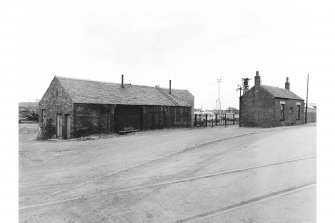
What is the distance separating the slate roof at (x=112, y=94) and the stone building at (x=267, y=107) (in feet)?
23.7

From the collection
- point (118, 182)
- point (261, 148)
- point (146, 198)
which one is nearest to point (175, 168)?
point (118, 182)

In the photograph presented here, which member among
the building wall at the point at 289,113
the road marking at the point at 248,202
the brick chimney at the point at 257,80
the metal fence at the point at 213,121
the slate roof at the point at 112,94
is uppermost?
the brick chimney at the point at 257,80

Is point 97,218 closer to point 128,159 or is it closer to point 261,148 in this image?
point 128,159

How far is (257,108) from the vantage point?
28.7 metres

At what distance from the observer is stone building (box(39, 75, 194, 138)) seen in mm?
22641

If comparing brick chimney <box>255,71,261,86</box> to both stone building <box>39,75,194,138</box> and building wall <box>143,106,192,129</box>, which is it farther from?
stone building <box>39,75,194,138</box>

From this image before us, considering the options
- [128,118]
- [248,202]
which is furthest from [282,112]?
[248,202]

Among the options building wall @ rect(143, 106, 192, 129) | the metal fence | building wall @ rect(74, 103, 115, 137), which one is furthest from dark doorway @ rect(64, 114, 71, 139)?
the metal fence

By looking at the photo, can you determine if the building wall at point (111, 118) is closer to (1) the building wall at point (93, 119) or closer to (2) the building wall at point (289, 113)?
(1) the building wall at point (93, 119)

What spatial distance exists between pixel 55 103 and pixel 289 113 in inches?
937

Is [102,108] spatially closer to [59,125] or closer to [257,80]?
[59,125]

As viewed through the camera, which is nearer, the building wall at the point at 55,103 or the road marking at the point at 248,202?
the road marking at the point at 248,202

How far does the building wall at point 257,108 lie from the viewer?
27.5m

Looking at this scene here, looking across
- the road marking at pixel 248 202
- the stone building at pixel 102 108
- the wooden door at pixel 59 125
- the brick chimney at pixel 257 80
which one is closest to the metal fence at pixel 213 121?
the stone building at pixel 102 108
